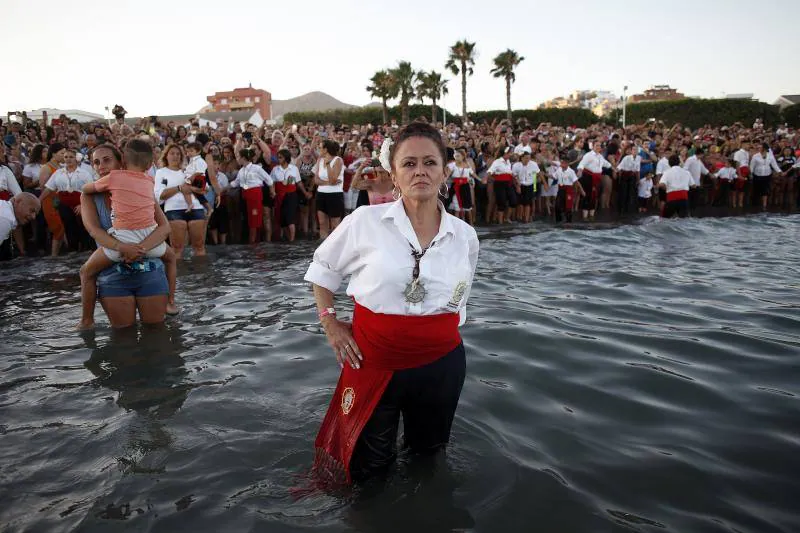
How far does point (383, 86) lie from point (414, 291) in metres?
51.4

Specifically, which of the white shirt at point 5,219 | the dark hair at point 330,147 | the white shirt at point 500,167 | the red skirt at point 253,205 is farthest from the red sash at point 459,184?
the white shirt at point 5,219

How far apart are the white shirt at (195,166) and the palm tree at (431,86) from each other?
149 feet

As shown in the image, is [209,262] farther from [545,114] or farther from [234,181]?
[545,114]

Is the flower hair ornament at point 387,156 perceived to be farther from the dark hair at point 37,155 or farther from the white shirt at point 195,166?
the dark hair at point 37,155

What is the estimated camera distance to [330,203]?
11.9 m

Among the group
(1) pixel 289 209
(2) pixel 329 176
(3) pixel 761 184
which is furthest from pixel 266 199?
(3) pixel 761 184

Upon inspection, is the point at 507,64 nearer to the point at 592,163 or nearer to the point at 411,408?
the point at 592,163

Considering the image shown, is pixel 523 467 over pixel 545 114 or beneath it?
beneath

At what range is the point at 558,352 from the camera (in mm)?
5109

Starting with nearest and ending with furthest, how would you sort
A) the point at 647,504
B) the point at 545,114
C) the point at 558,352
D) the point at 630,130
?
1. the point at 647,504
2. the point at 558,352
3. the point at 630,130
4. the point at 545,114

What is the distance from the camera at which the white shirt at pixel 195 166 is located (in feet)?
33.8

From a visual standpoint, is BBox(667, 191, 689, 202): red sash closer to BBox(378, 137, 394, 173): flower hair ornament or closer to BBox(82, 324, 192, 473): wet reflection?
BBox(82, 324, 192, 473): wet reflection

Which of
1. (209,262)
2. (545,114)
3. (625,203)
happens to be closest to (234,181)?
(209,262)

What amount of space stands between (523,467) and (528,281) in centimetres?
492
